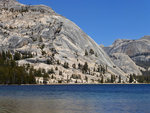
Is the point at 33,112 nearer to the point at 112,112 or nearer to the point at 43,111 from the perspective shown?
the point at 43,111

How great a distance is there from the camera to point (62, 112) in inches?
2045

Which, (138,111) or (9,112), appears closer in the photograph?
(9,112)

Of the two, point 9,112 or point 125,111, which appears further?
point 125,111

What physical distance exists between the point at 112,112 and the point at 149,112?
7.30 m

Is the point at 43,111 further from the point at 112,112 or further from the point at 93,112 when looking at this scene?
the point at 112,112

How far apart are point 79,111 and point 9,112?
13637 millimetres

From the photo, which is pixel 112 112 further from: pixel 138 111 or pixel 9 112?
pixel 9 112

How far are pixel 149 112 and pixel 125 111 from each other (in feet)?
15.6

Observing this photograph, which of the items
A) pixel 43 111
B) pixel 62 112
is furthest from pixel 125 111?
pixel 43 111

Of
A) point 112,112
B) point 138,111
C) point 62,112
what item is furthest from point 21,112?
point 138,111

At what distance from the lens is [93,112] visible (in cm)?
5294

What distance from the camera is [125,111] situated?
180ft

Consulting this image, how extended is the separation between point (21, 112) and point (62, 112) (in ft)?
25.6

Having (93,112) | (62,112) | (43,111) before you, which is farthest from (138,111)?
(43,111)
